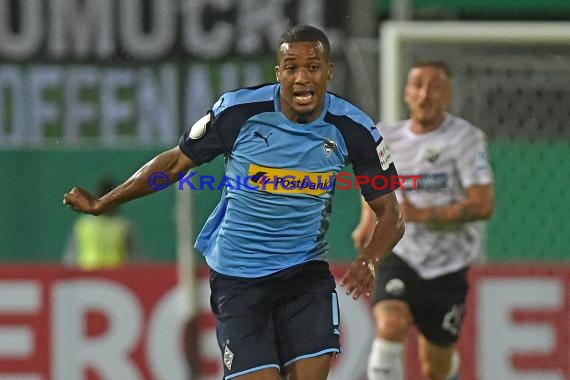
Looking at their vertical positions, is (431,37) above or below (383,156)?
above

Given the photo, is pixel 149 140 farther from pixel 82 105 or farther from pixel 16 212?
pixel 16 212

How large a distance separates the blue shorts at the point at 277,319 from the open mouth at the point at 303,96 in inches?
26.5

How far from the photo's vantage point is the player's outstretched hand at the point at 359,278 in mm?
5363

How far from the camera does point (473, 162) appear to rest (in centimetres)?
758

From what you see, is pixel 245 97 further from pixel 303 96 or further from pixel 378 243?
pixel 378 243

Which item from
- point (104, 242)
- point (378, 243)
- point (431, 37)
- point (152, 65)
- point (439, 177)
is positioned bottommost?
point (104, 242)

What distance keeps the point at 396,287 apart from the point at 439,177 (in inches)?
23.5

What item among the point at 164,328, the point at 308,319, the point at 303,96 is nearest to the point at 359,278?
the point at 308,319

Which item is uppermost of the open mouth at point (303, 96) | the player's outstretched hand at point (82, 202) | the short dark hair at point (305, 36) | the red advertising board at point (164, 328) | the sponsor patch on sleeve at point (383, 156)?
the short dark hair at point (305, 36)

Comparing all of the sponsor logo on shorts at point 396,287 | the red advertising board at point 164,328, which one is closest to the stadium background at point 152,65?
the red advertising board at point 164,328

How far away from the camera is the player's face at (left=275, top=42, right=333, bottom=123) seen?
5.41m

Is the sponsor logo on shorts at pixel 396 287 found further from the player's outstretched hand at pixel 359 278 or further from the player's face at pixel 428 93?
the player's outstretched hand at pixel 359 278

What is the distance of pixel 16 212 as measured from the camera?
13617mm

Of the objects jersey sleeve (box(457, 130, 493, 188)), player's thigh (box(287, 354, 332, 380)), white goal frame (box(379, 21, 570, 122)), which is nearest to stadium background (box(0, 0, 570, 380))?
white goal frame (box(379, 21, 570, 122))
